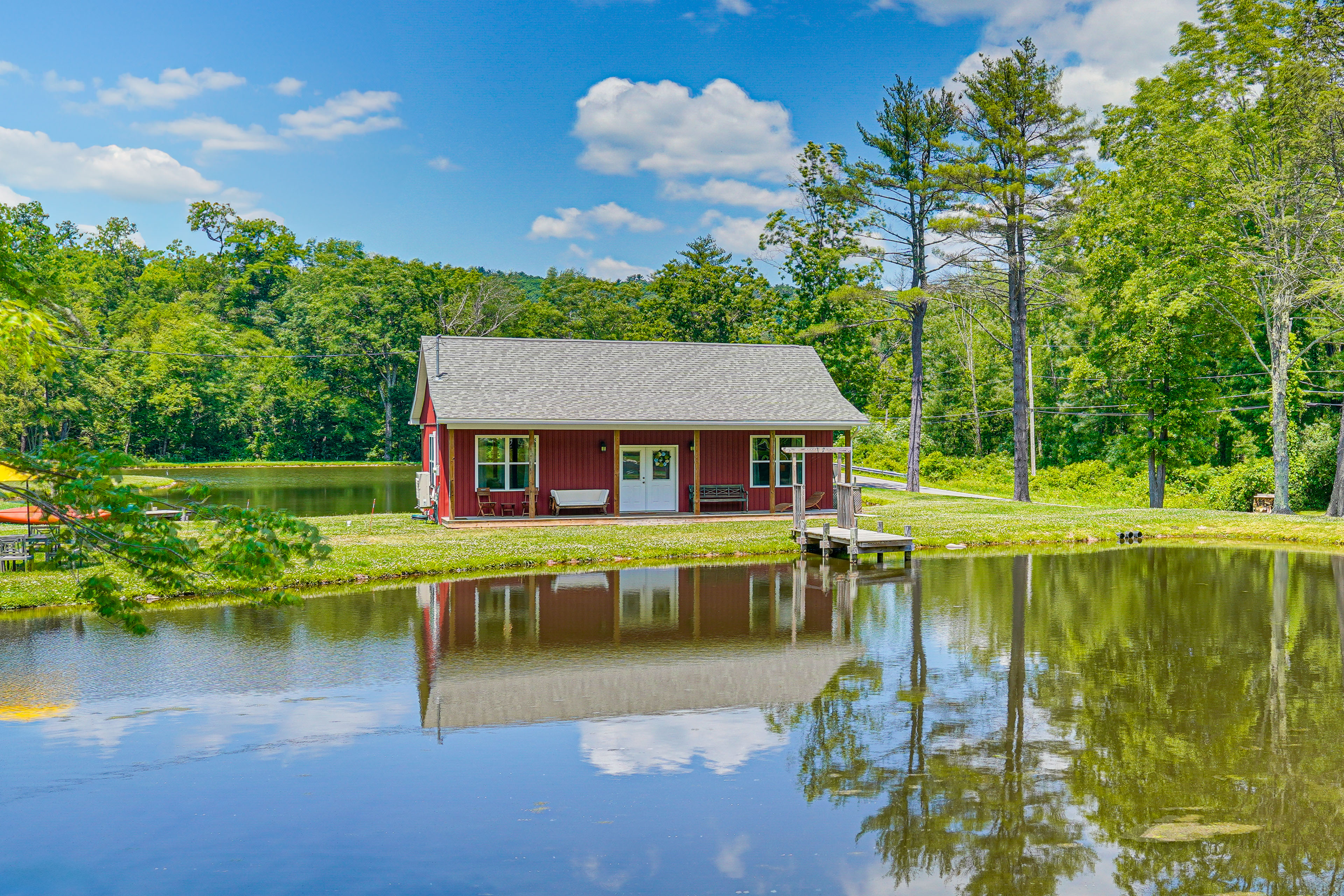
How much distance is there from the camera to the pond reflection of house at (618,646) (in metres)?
9.80

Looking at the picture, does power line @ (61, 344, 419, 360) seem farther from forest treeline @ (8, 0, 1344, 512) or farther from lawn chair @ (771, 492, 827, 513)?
lawn chair @ (771, 492, 827, 513)

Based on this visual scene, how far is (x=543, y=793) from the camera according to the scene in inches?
288

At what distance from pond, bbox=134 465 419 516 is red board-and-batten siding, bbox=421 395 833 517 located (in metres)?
3.44

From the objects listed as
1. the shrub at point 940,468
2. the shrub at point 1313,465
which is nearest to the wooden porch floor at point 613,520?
the shrub at point 1313,465

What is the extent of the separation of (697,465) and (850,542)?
28.6ft

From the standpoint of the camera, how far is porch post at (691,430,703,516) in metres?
27.7

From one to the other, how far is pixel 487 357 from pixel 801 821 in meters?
23.8

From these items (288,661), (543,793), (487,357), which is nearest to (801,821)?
(543,793)

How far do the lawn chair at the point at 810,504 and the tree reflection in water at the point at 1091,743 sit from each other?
12380 mm

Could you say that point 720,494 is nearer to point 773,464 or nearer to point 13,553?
point 773,464

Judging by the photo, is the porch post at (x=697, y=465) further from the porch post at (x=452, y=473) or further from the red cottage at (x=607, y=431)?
the porch post at (x=452, y=473)

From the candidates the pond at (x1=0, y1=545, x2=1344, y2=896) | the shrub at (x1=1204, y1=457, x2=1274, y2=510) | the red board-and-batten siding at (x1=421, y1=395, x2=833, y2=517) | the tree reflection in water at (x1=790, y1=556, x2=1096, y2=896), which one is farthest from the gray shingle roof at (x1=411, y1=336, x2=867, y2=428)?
the shrub at (x1=1204, y1=457, x2=1274, y2=510)

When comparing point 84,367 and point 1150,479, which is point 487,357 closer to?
point 1150,479

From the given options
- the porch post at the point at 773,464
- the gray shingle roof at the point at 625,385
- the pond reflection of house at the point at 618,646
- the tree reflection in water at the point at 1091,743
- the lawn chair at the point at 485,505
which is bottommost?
the tree reflection in water at the point at 1091,743
